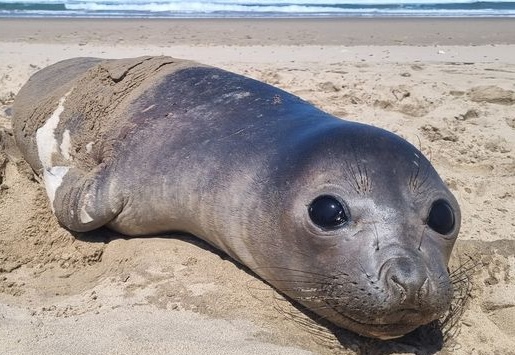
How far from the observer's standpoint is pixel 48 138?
12.1 feet

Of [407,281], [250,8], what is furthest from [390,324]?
[250,8]

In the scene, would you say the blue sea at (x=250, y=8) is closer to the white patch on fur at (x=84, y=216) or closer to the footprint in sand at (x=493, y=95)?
the footprint in sand at (x=493, y=95)

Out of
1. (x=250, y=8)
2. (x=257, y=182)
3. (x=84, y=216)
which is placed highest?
(x=257, y=182)

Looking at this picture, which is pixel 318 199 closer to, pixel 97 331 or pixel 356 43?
pixel 97 331

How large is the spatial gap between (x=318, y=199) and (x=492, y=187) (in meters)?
1.86

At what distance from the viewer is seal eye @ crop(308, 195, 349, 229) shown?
7.23 ft

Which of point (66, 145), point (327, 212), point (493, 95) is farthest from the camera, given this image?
point (493, 95)

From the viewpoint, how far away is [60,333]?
7.32 ft

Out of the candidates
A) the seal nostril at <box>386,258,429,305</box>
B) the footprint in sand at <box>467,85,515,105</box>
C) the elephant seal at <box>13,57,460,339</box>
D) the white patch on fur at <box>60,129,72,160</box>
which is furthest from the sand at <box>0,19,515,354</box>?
the seal nostril at <box>386,258,429,305</box>

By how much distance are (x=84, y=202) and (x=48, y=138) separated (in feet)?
2.47

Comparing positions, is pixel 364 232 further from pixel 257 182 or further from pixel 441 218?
pixel 257 182

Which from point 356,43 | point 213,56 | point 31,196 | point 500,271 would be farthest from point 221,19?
point 500,271

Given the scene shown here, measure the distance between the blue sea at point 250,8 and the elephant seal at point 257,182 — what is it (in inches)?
451

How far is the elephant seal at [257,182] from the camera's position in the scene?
2.12 meters
